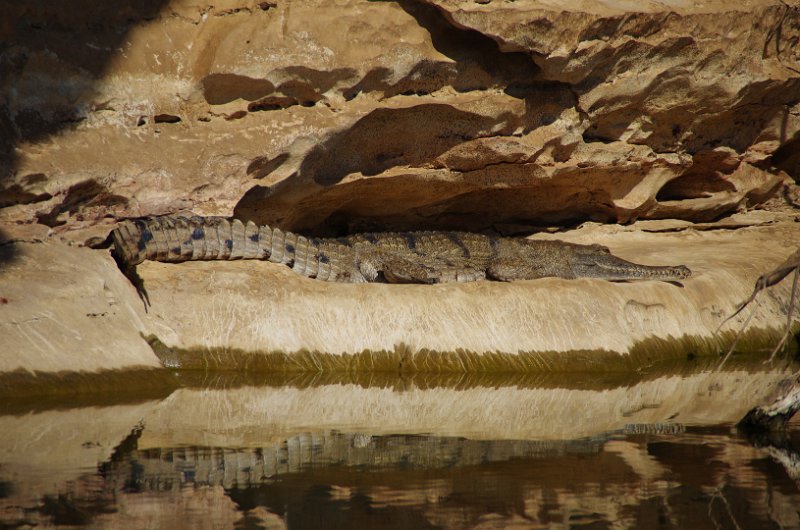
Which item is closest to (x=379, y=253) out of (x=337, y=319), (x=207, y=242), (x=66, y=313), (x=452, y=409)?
(x=337, y=319)

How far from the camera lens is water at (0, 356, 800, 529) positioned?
4.11 m

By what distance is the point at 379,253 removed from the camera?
9000mm

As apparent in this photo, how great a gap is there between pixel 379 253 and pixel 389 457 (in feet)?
13.3

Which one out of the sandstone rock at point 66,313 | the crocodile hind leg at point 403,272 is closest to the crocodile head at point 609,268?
the crocodile hind leg at point 403,272

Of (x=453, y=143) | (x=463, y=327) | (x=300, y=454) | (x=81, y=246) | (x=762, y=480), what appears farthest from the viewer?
(x=453, y=143)

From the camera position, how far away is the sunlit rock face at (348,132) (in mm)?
7332

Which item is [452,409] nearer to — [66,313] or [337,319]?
[337,319]

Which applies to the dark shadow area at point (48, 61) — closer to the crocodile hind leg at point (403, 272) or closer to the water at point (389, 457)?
the water at point (389, 457)

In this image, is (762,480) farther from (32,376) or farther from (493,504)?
(32,376)

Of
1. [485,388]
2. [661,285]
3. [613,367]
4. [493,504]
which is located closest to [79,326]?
[485,388]

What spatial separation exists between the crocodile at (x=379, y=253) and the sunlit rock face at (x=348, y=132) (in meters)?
0.19

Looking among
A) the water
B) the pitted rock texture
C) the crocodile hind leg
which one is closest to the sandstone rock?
the water

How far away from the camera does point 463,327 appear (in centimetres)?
784

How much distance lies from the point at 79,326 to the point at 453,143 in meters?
3.70
